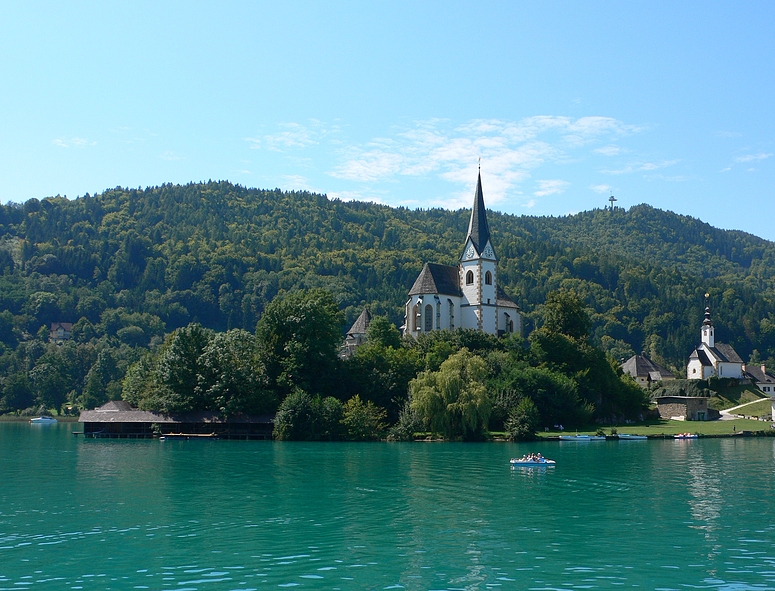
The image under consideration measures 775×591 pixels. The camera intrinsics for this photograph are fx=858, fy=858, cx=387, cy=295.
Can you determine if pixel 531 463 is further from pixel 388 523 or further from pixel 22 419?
pixel 22 419

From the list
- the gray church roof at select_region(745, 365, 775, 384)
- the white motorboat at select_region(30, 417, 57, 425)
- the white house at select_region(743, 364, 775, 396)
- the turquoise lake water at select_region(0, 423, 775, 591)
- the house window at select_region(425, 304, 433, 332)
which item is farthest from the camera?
the white motorboat at select_region(30, 417, 57, 425)

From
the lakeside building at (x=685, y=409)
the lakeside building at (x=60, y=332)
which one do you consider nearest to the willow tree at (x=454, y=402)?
the lakeside building at (x=685, y=409)

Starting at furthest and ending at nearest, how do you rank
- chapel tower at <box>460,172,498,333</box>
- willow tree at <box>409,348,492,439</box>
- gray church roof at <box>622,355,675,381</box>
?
gray church roof at <box>622,355,675,381</box>, chapel tower at <box>460,172,498,333</box>, willow tree at <box>409,348,492,439</box>

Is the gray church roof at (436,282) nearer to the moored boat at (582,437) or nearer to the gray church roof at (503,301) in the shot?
the gray church roof at (503,301)

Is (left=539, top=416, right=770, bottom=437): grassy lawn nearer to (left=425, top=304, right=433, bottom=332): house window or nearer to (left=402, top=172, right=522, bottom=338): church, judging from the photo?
(left=402, top=172, right=522, bottom=338): church

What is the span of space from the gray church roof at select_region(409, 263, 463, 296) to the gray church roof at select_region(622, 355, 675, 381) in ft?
109

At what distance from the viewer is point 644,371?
12256 centimetres

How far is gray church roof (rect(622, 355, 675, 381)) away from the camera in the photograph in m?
122

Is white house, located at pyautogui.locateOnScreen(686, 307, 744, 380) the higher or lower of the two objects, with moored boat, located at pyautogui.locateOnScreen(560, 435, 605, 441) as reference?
higher

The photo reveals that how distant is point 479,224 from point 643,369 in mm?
38029

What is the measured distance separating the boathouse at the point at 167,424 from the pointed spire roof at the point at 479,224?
112ft

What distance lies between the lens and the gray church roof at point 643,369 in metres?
122

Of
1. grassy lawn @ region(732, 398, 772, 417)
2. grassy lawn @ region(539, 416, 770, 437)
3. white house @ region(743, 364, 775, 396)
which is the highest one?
white house @ region(743, 364, 775, 396)

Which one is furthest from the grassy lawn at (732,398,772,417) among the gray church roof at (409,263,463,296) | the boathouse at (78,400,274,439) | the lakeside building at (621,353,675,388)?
the boathouse at (78,400,274,439)
